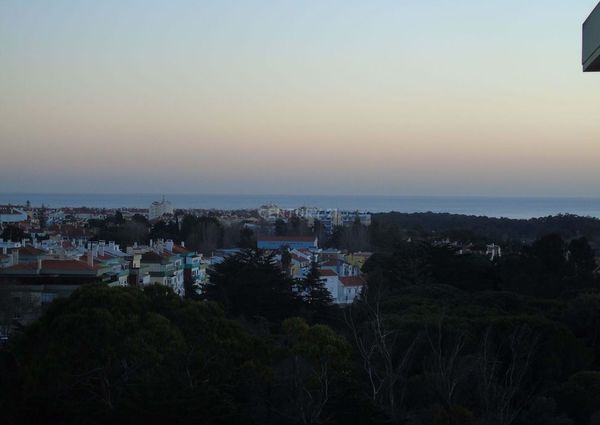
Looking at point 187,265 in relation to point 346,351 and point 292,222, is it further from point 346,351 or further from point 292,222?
point 292,222

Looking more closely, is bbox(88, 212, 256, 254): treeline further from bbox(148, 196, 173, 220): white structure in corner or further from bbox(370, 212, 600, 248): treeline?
bbox(148, 196, 173, 220): white structure in corner

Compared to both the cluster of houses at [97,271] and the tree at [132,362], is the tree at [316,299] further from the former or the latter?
the tree at [132,362]

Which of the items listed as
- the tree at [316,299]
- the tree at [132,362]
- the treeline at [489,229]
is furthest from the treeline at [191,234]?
the tree at [132,362]

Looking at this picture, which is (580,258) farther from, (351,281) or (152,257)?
(152,257)

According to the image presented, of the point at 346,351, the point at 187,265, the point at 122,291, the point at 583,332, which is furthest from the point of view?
the point at 187,265

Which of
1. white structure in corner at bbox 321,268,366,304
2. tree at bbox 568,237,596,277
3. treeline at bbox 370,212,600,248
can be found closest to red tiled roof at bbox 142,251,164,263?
white structure in corner at bbox 321,268,366,304

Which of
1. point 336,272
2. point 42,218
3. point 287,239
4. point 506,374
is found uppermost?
point 42,218

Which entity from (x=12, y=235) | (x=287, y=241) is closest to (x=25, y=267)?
(x=12, y=235)

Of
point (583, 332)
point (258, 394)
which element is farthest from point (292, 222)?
point (258, 394)
